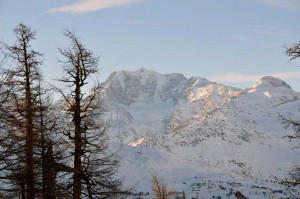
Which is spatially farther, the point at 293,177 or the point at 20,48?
the point at 20,48

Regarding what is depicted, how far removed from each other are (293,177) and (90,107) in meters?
9.44

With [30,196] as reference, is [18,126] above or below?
above

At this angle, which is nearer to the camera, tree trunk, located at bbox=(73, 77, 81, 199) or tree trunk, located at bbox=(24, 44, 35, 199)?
tree trunk, located at bbox=(73, 77, 81, 199)

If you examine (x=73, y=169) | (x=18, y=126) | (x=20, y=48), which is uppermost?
(x=20, y=48)

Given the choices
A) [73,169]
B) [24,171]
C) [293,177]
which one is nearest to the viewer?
[293,177]

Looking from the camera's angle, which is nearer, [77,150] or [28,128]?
[77,150]

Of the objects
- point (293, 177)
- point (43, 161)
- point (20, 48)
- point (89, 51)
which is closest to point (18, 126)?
point (43, 161)

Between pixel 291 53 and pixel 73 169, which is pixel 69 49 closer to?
pixel 73 169

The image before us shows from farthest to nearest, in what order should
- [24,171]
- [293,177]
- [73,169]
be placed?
1. [24,171]
2. [73,169]
3. [293,177]

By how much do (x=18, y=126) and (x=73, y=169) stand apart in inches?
161

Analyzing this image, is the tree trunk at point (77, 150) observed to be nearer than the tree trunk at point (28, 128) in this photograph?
Yes

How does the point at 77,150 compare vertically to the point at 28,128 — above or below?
below

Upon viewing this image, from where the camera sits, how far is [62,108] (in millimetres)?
22125

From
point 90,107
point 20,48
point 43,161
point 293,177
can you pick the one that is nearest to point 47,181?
point 43,161
